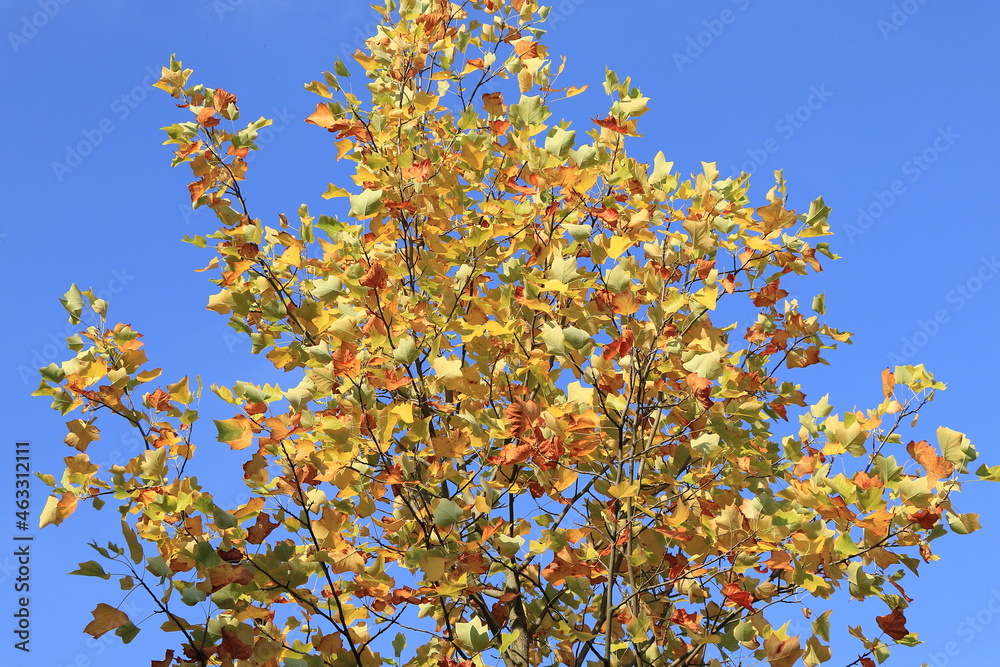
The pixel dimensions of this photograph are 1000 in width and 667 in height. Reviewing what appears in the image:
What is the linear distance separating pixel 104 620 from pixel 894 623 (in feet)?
9.45

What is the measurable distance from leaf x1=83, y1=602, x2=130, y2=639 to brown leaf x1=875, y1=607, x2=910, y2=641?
9.13ft

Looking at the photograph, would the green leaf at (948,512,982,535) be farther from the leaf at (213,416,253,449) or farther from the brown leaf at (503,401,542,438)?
the leaf at (213,416,253,449)

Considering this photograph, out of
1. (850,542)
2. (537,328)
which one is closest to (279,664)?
(537,328)

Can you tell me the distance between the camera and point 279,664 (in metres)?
3.50

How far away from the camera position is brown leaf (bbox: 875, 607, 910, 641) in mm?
3221

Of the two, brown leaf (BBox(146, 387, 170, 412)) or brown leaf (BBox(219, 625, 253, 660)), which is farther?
brown leaf (BBox(146, 387, 170, 412))

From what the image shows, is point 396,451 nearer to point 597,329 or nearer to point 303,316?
point 303,316

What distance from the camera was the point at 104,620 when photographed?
287 centimetres

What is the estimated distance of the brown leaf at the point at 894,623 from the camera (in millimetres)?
3221

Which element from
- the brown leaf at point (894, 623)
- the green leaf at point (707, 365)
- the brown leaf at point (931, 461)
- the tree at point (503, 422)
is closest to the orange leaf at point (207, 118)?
the tree at point (503, 422)

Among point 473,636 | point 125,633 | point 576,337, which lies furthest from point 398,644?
point 576,337

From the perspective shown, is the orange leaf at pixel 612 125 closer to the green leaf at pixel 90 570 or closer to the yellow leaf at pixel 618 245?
the yellow leaf at pixel 618 245

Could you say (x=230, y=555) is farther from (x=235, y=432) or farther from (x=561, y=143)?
(x=561, y=143)

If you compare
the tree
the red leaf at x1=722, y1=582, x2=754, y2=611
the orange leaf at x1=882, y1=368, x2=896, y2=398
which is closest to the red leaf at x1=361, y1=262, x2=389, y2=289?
the tree
